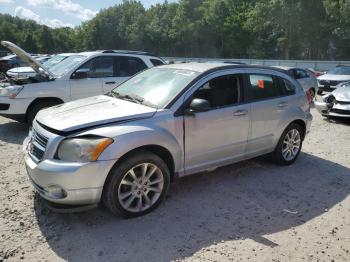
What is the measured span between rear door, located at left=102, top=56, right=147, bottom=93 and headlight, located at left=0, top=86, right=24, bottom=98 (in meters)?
1.84

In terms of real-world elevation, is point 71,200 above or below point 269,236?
above

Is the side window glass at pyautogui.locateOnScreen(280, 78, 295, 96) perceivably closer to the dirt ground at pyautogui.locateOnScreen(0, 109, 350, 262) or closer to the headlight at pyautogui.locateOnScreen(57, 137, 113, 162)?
the dirt ground at pyautogui.locateOnScreen(0, 109, 350, 262)

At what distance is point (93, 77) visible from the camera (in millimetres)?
8047

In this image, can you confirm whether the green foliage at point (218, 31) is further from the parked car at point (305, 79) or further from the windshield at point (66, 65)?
the windshield at point (66, 65)

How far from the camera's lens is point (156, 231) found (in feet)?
11.8

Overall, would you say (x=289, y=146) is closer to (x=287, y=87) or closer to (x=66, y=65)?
(x=287, y=87)

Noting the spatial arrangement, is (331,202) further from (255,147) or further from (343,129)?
(343,129)

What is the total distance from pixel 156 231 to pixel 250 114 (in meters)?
2.20

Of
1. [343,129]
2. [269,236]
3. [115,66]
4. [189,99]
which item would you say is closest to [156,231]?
[269,236]

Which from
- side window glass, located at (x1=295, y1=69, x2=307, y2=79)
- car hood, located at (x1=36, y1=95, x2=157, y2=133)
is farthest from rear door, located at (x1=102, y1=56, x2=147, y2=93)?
side window glass, located at (x1=295, y1=69, x2=307, y2=79)

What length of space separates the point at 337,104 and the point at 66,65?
7122mm

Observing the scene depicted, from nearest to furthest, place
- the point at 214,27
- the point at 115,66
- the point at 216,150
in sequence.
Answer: the point at 216,150 → the point at 115,66 → the point at 214,27

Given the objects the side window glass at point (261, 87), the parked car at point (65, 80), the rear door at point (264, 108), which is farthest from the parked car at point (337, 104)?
the parked car at point (65, 80)

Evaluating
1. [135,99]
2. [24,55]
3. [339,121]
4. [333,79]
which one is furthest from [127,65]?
[333,79]
